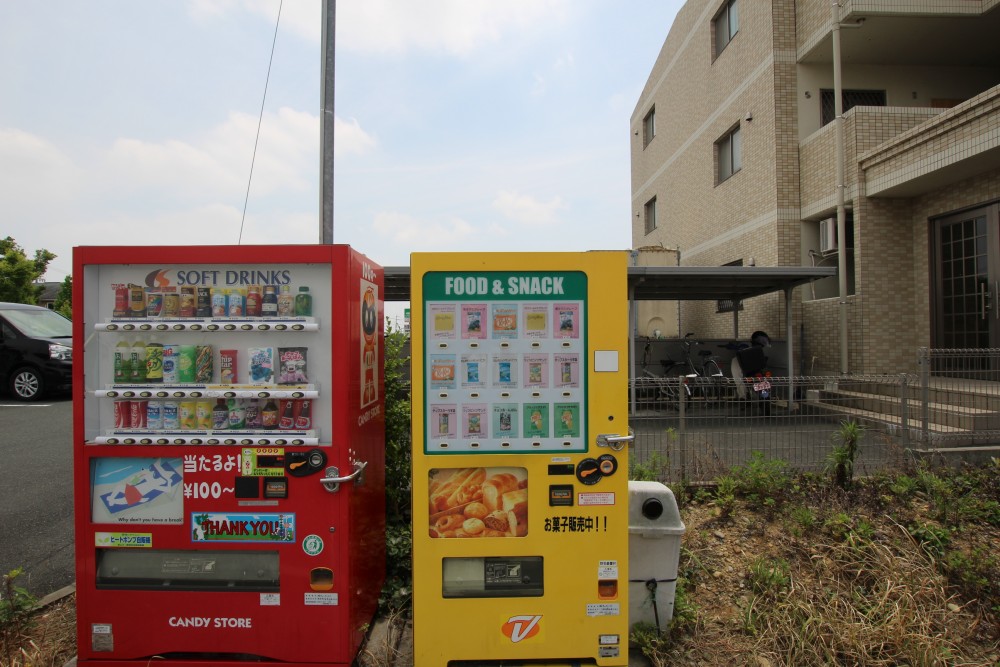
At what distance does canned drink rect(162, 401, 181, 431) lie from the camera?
2.95m

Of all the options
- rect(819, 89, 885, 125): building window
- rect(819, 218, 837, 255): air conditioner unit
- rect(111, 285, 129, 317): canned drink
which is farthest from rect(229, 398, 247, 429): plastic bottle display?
rect(819, 89, 885, 125): building window

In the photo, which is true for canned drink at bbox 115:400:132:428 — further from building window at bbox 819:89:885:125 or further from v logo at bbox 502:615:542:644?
building window at bbox 819:89:885:125

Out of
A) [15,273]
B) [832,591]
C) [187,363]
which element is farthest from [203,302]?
[15,273]

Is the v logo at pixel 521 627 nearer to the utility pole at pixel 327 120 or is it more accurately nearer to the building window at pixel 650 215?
the utility pole at pixel 327 120

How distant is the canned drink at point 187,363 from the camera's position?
2930mm

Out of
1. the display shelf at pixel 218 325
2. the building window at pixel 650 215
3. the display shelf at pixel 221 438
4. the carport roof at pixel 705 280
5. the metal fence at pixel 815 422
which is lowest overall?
the metal fence at pixel 815 422

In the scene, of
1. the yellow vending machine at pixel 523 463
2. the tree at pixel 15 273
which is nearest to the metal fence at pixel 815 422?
the yellow vending machine at pixel 523 463

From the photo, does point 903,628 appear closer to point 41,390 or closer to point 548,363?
point 548,363

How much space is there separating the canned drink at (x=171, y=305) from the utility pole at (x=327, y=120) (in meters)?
1.50

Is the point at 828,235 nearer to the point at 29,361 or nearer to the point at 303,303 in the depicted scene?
the point at 303,303

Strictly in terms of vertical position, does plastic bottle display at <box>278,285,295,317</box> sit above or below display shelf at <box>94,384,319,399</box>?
above

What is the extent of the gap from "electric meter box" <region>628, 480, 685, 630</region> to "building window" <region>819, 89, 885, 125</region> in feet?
39.2

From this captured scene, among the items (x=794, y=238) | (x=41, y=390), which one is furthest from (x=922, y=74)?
(x=41, y=390)

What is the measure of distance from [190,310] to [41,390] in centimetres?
1075
